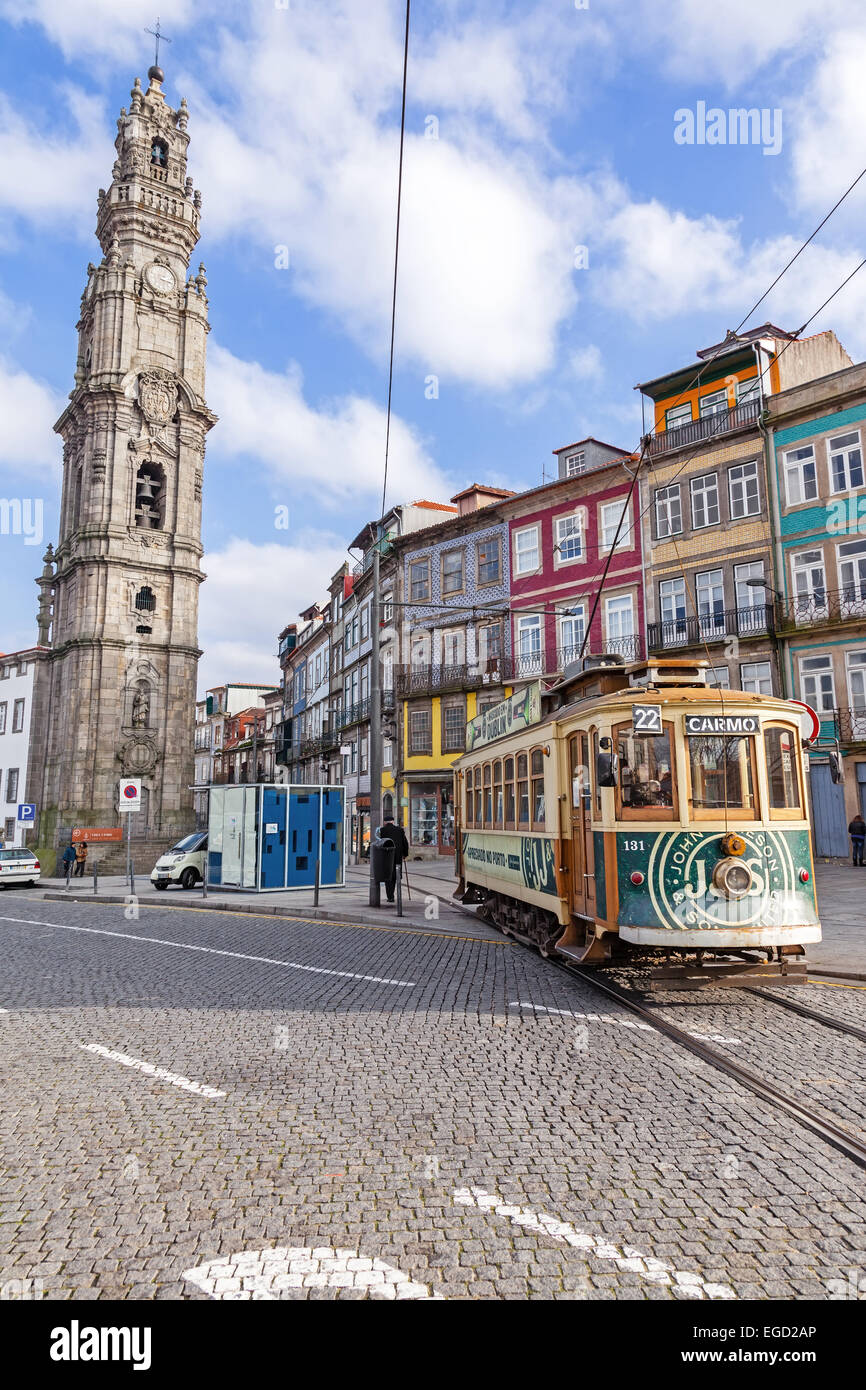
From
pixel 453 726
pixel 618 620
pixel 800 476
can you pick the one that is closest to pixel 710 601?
pixel 618 620

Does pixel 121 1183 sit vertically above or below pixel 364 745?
below

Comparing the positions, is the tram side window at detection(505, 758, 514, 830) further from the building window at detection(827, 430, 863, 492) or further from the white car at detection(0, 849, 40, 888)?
the white car at detection(0, 849, 40, 888)

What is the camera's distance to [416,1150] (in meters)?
4.61

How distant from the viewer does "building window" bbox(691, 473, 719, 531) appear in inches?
1161

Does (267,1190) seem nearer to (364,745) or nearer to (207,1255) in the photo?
(207,1255)

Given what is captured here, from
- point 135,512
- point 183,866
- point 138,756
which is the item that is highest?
point 135,512

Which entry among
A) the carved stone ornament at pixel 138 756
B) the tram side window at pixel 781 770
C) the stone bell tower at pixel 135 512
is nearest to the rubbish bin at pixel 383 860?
the tram side window at pixel 781 770

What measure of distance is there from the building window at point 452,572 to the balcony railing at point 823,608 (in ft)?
47.0

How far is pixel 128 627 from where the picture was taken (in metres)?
43.0

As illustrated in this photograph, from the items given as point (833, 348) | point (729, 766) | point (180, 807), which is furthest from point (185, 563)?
point (729, 766)

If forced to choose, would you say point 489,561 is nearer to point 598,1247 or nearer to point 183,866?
point 183,866

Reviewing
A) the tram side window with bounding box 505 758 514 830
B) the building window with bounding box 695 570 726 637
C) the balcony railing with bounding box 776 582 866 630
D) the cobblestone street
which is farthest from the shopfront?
the cobblestone street

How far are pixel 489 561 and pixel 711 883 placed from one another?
29876mm
